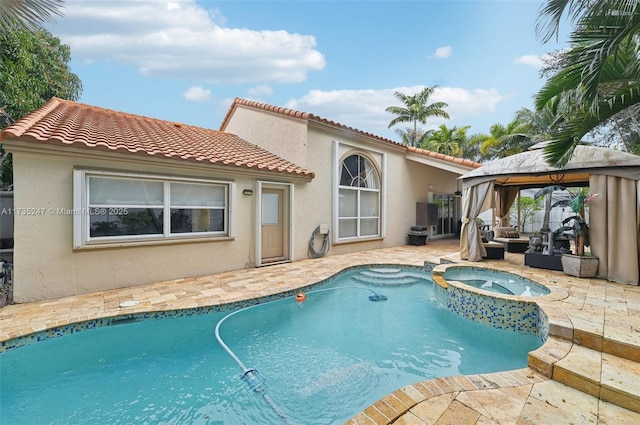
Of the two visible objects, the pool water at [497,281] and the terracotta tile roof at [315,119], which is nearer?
the pool water at [497,281]

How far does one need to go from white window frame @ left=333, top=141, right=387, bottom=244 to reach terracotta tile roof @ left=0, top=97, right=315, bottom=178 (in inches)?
66.0

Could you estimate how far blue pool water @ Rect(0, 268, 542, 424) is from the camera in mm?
3539

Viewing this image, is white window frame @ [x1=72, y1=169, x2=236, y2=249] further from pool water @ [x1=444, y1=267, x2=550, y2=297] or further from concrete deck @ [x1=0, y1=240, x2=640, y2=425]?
pool water @ [x1=444, y1=267, x2=550, y2=297]

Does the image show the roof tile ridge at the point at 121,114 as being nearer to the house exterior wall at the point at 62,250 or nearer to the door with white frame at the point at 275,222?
the house exterior wall at the point at 62,250

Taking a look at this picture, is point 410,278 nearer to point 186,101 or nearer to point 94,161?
point 94,161

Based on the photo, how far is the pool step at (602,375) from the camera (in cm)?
297

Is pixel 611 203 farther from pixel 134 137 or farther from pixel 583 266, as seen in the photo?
pixel 134 137

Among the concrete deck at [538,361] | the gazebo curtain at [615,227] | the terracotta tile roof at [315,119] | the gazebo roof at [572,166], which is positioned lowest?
the concrete deck at [538,361]

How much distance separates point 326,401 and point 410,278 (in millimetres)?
6064

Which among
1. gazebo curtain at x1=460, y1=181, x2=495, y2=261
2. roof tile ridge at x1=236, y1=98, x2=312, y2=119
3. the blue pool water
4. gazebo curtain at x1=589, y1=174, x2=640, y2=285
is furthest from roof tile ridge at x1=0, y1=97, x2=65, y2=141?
gazebo curtain at x1=589, y1=174, x2=640, y2=285

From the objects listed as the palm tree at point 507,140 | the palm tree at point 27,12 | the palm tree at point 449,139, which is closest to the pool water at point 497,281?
the palm tree at point 27,12

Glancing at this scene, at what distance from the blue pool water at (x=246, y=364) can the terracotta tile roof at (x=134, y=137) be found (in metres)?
4.15

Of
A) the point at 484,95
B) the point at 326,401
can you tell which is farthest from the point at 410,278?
the point at 484,95

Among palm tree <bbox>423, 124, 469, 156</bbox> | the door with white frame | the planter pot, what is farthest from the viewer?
palm tree <bbox>423, 124, 469, 156</bbox>
